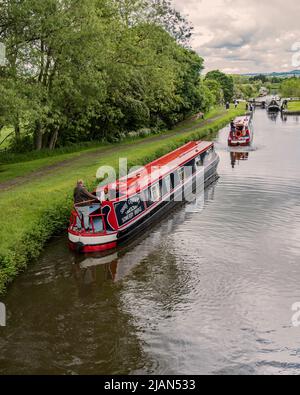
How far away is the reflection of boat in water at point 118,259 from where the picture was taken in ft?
44.0

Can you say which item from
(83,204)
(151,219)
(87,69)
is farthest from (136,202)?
(87,69)

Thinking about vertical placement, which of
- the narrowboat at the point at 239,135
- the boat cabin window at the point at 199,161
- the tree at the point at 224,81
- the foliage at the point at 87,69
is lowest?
the boat cabin window at the point at 199,161

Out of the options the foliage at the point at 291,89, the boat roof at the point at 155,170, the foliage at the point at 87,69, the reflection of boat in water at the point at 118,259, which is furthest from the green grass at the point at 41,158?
the foliage at the point at 291,89

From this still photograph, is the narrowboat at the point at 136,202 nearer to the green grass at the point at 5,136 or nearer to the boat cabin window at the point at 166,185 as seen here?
the boat cabin window at the point at 166,185

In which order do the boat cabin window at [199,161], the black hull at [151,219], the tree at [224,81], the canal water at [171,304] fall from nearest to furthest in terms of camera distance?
1. the canal water at [171,304]
2. the black hull at [151,219]
3. the boat cabin window at [199,161]
4. the tree at [224,81]

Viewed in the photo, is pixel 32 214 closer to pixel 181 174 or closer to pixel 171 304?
pixel 171 304

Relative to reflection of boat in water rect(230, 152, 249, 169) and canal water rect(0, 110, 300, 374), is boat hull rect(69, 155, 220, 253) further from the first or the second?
reflection of boat in water rect(230, 152, 249, 169)

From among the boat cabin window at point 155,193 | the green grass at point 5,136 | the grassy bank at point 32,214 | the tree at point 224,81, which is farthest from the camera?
the tree at point 224,81

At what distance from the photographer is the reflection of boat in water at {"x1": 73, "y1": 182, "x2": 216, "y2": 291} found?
528 inches

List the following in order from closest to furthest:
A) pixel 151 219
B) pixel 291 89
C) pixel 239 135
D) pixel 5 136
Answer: pixel 151 219 < pixel 239 135 < pixel 5 136 < pixel 291 89

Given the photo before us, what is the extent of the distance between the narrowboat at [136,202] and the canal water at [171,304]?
0.58m

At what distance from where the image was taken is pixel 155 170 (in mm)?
20016

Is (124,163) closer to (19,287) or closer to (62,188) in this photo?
Answer: (62,188)

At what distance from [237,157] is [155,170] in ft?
49.3
